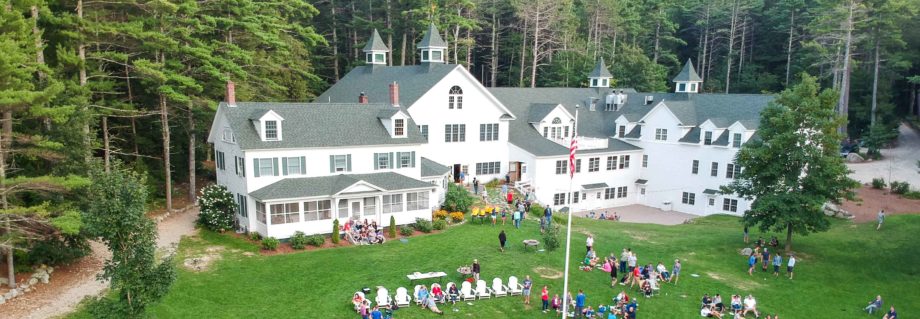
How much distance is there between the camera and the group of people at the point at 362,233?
→ 3114 centimetres

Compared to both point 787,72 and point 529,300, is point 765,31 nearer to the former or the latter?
point 787,72

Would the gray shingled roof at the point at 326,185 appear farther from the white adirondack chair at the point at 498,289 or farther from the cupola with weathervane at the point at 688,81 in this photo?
the cupola with weathervane at the point at 688,81

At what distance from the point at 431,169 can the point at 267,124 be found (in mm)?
10955

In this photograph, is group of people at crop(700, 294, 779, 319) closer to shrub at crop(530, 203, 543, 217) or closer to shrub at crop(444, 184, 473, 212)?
shrub at crop(530, 203, 543, 217)

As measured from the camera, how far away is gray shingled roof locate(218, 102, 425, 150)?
1236 inches

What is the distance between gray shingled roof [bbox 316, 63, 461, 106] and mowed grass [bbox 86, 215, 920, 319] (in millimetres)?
12264

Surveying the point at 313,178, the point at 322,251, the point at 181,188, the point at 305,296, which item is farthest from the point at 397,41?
the point at 305,296

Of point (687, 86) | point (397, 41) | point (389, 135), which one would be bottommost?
point (389, 135)

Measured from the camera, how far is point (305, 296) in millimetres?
23625

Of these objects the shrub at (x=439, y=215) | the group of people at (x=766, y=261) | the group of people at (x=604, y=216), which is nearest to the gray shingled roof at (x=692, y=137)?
the group of people at (x=604, y=216)

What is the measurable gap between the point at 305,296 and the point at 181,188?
23529mm

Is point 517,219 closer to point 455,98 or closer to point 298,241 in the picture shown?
point 455,98

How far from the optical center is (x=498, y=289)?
24.6 meters

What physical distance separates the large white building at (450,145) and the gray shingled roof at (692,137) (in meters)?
0.11
